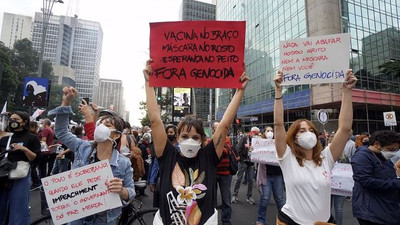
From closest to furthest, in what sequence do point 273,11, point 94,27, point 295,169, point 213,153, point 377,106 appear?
point 213,153, point 295,169, point 377,106, point 273,11, point 94,27

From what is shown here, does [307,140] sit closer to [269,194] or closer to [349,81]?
[349,81]

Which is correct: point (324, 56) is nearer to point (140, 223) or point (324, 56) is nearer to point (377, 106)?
point (140, 223)

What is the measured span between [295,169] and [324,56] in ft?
5.01

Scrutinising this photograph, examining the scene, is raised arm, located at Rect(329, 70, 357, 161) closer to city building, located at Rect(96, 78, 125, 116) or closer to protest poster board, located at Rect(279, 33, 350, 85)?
protest poster board, located at Rect(279, 33, 350, 85)

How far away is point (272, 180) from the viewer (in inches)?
196

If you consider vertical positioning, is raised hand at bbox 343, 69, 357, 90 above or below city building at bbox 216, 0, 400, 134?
below

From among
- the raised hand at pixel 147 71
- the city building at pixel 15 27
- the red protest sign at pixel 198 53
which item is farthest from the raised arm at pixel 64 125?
the city building at pixel 15 27

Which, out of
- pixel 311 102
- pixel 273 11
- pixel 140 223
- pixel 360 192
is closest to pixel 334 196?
pixel 360 192

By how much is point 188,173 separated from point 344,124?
1.66 metres

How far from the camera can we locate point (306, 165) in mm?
2420

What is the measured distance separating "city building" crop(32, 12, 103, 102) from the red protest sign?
107736mm

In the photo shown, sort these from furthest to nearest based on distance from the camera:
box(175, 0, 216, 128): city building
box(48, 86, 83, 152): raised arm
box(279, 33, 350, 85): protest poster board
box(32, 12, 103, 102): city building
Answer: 1. box(32, 12, 103, 102): city building
2. box(175, 0, 216, 128): city building
3. box(279, 33, 350, 85): protest poster board
4. box(48, 86, 83, 152): raised arm

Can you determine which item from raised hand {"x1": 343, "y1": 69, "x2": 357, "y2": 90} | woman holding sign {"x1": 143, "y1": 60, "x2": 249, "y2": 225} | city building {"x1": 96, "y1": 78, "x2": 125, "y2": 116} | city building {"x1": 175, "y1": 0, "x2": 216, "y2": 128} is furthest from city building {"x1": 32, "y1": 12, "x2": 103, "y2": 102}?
raised hand {"x1": 343, "y1": 69, "x2": 357, "y2": 90}

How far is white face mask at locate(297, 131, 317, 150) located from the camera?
2439mm
